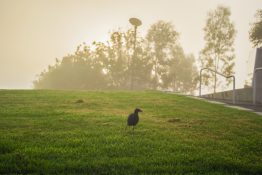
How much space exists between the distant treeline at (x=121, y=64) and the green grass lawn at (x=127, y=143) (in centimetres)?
5208

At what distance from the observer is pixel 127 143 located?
27.4ft

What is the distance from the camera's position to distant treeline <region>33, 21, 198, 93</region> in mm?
66281

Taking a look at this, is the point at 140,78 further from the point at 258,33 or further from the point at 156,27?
the point at 258,33

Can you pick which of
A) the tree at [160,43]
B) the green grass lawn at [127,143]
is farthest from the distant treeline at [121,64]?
the green grass lawn at [127,143]

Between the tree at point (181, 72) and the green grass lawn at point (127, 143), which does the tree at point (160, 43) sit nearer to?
the tree at point (181, 72)

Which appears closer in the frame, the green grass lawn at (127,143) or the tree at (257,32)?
the green grass lawn at (127,143)

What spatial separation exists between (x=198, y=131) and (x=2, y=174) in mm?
6488

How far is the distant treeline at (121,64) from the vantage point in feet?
217

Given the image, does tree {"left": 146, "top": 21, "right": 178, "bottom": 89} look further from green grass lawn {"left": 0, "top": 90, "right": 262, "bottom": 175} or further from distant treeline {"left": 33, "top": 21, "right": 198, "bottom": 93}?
green grass lawn {"left": 0, "top": 90, "right": 262, "bottom": 175}

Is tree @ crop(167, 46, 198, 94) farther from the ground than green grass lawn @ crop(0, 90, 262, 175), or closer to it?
farther from the ground

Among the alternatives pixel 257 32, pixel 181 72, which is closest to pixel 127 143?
pixel 257 32

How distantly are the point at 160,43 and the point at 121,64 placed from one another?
10966mm

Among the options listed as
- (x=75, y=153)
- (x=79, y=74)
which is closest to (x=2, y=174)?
(x=75, y=153)

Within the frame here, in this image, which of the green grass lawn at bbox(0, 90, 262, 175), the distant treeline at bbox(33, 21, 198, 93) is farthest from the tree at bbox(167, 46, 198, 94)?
the green grass lawn at bbox(0, 90, 262, 175)
